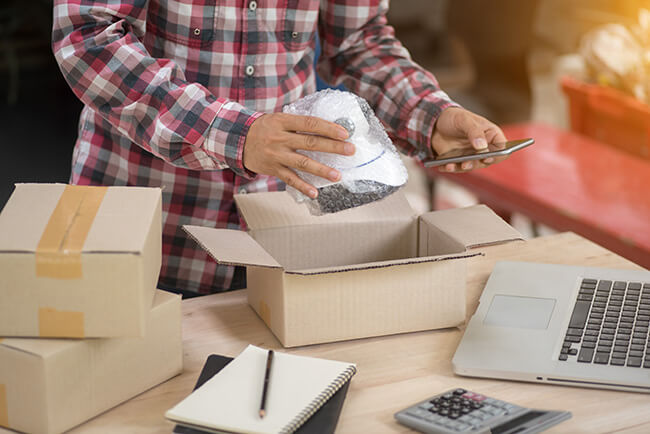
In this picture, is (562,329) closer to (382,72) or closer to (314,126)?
(314,126)

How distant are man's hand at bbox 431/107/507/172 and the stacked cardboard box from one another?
0.57 metres

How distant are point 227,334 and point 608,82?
6.00ft

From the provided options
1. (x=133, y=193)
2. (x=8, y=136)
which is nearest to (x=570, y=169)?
(x=133, y=193)

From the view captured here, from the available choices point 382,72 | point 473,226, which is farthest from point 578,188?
point 473,226

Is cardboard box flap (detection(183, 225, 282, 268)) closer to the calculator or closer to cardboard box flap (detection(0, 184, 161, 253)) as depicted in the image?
cardboard box flap (detection(0, 184, 161, 253))

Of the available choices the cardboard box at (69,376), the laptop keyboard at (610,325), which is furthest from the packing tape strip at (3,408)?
the laptop keyboard at (610,325)

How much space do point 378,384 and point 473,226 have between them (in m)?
0.29

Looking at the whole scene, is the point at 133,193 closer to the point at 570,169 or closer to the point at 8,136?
the point at 570,169

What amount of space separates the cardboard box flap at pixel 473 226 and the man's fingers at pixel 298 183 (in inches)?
9.2

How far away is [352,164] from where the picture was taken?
3.51 feet

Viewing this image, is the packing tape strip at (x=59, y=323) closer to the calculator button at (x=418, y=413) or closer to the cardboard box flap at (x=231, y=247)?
the cardboard box flap at (x=231, y=247)

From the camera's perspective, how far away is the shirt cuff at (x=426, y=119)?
1.40m

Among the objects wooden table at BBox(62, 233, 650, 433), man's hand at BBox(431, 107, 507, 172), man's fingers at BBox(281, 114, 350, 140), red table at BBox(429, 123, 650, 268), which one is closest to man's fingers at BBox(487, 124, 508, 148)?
man's hand at BBox(431, 107, 507, 172)

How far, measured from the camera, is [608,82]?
8.39ft
